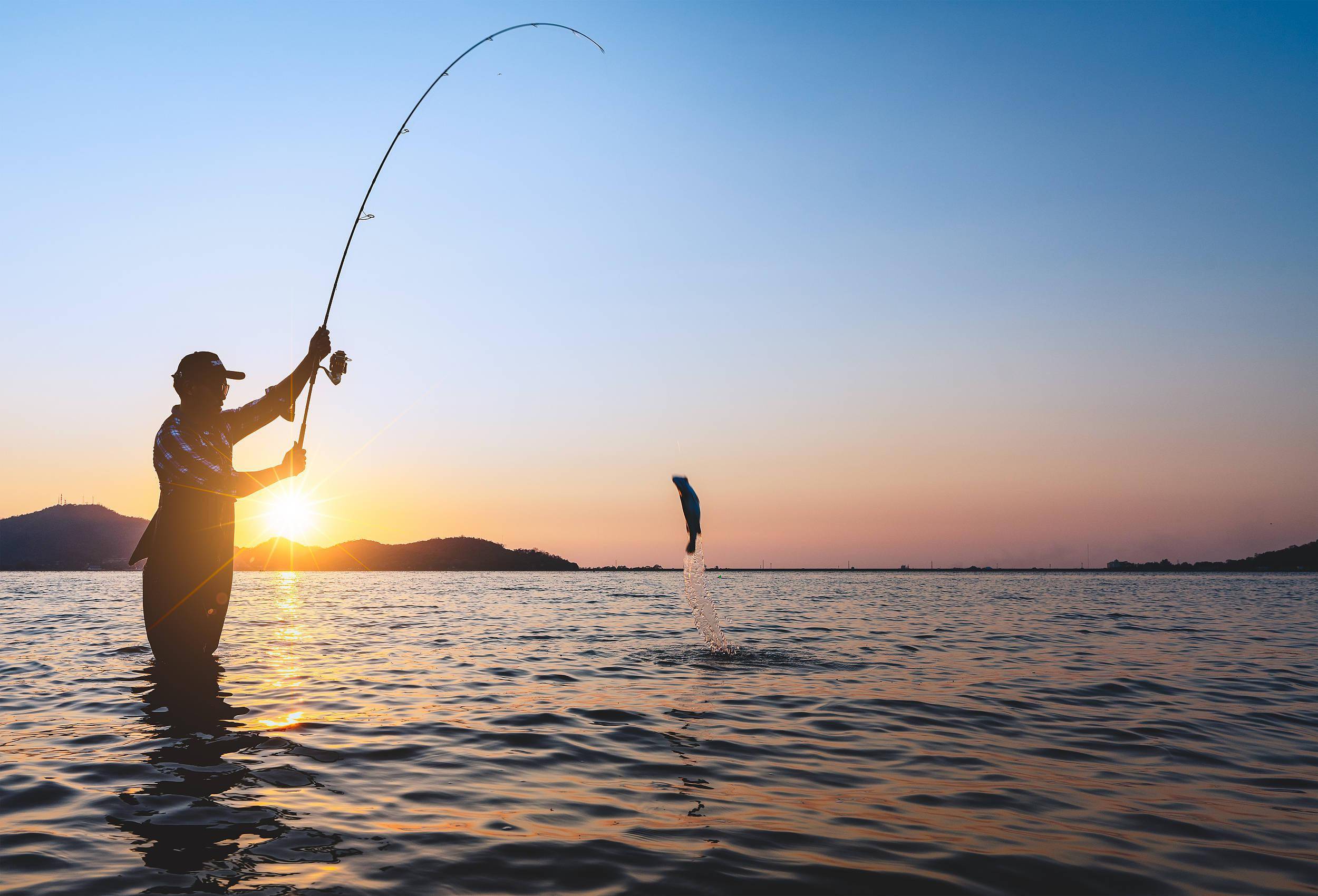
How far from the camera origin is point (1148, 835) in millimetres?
5348

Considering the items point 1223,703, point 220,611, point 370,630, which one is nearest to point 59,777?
point 220,611

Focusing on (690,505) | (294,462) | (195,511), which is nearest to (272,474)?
(294,462)

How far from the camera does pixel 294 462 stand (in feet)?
32.3

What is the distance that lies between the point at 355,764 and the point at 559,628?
50.4 ft

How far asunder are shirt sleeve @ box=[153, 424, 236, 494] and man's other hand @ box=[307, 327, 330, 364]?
5.90 feet

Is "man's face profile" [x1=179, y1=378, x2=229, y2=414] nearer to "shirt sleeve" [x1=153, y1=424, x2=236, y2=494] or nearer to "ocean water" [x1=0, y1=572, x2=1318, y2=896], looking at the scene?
"shirt sleeve" [x1=153, y1=424, x2=236, y2=494]

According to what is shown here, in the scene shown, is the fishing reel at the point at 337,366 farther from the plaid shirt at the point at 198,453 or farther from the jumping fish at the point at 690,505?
the jumping fish at the point at 690,505

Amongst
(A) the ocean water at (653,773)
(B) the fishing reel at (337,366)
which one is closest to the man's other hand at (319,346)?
(B) the fishing reel at (337,366)

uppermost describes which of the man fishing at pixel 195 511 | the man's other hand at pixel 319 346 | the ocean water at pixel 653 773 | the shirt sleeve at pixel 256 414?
the man's other hand at pixel 319 346

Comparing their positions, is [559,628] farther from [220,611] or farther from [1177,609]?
[1177,609]

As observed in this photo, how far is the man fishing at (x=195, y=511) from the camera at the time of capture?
28.9 feet

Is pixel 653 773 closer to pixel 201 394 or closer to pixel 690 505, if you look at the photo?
pixel 690 505

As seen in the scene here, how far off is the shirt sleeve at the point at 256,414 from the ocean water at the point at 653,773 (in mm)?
3365

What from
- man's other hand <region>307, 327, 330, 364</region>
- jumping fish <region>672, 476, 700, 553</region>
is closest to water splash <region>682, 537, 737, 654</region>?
jumping fish <region>672, 476, 700, 553</region>
